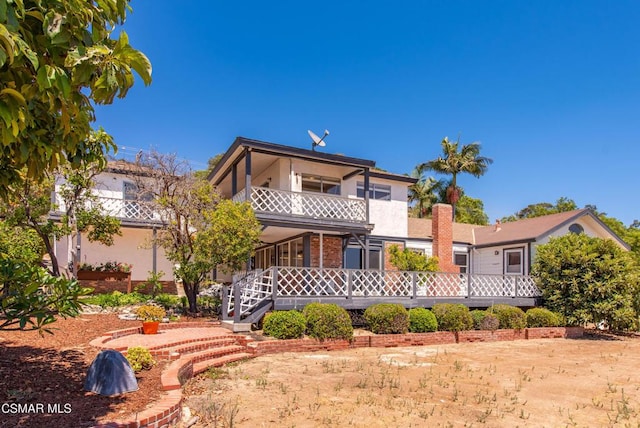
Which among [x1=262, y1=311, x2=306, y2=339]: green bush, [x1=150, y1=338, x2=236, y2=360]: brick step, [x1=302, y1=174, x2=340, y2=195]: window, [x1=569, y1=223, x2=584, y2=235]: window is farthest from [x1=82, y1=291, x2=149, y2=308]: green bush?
[x1=569, y1=223, x2=584, y2=235]: window

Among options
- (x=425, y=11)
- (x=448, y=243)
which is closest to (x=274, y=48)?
(x=425, y=11)

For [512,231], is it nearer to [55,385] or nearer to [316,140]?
[316,140]

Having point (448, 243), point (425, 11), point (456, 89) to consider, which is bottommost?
point (448, 243)

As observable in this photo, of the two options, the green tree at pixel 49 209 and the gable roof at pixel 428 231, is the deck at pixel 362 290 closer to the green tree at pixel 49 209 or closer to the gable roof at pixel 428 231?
the gable roof at pixel 428 231

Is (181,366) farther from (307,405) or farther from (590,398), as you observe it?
(590,398)

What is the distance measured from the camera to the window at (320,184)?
63.0 ft

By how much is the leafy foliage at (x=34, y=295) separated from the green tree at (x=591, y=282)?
18.1 metres

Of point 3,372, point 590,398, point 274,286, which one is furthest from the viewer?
point 274,286

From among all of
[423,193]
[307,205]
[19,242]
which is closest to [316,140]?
[307,205]

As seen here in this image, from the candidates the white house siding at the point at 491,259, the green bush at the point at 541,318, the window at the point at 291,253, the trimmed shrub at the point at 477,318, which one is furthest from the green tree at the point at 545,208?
the window at the point at 291,253

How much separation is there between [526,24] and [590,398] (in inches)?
471

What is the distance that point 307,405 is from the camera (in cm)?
722

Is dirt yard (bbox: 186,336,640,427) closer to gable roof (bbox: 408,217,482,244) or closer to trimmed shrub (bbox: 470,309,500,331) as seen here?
trimmed shrub (bbox: 470,309,500,331)

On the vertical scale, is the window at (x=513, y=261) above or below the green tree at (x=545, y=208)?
below
